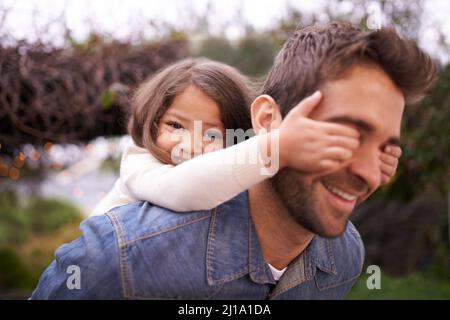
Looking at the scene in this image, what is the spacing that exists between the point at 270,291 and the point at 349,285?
437 millimetres

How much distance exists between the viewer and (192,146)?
1.96 meters

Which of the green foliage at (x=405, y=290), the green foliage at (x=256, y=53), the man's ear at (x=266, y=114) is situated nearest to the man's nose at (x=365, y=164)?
the man's ear at (x=266, y=114)

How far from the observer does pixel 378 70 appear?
1517mm

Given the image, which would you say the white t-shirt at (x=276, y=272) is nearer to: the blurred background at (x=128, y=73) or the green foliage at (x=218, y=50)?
the blurred background at (x=128, y=73)

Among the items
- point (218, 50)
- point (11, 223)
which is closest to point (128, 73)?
point (218, 50)

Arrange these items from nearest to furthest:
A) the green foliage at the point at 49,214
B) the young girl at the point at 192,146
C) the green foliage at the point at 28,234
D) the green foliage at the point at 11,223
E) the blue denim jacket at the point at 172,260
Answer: the young girl at the point at 192,146, the blue denim jacket at the point at 172,260, the green foliage at the point at 28,234, the green foliage at the point at 11,223, the green foliage at the point at 49,214

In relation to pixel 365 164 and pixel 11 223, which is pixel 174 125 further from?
pixel 11 223

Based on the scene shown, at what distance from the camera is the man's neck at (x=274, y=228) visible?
166 cm

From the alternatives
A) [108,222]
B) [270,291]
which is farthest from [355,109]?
[108,222]

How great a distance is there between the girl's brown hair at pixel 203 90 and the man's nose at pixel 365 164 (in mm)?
Result: 692

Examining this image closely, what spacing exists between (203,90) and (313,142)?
0.78m

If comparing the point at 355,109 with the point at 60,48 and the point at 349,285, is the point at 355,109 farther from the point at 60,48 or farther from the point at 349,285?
the point at 60,48

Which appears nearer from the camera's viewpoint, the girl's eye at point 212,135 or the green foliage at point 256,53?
the girl's eye at point 212,135

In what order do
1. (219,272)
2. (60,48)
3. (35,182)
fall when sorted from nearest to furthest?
(219,272), (60,48), (35,182)
